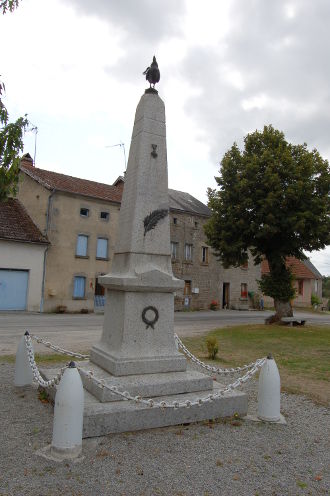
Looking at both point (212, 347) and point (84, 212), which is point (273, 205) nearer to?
point (212, 347)

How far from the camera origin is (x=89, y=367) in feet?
18.3

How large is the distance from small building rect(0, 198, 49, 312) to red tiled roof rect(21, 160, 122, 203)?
2.95 m

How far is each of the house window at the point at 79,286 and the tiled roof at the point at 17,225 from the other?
320cm

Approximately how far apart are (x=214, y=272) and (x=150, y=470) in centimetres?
2996

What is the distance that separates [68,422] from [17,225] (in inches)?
829

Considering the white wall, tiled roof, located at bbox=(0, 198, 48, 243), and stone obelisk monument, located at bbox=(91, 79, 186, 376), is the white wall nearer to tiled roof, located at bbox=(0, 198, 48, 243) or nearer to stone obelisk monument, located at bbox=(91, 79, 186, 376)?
tiled roof, located at bbox=(0, 198, 48, 243)

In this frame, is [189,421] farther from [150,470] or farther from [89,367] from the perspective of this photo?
[89,367]

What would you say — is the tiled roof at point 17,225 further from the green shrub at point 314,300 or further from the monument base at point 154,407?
the green shrub at point 314,300

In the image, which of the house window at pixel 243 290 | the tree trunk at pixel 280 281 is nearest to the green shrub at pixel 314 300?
the house window at pixel 243 290

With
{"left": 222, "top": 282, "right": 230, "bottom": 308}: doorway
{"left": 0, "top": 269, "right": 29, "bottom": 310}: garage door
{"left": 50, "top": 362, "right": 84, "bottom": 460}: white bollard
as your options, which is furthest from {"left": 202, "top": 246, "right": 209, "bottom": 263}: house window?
{"left": 50, "top": 362, "right": 84, "bottom": 460}: white bollard

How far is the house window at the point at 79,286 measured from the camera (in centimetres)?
2423

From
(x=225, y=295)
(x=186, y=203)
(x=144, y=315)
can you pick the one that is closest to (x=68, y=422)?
(x=144, y=315)

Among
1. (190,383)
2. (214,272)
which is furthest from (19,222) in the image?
(190,383)

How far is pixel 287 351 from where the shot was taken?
1158 centimetres
